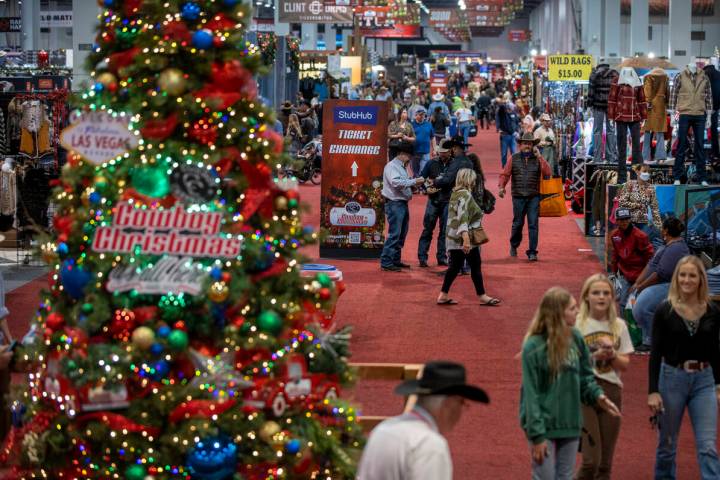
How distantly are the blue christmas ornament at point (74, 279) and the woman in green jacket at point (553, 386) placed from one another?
2379mm

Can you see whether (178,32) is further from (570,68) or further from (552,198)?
(570,68)

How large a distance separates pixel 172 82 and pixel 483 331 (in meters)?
7.44

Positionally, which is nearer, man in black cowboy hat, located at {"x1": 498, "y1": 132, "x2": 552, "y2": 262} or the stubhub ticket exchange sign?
man in black cowboy hat, located at {"x1": 498, "y1": 132, "x2": 552, "y2": 262}

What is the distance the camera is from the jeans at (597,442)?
24.2ft

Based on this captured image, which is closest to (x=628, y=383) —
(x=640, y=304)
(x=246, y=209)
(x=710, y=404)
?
(x=640, y=304)

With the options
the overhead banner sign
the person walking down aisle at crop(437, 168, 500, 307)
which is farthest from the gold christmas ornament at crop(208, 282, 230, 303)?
the overhead banner sign

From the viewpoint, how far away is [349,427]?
23.1 feet

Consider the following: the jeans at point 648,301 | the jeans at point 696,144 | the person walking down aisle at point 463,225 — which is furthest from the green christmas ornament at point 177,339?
the jeans at point 696,144

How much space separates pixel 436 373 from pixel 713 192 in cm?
1053

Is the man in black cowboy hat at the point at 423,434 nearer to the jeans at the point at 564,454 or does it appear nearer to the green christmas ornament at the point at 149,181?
the jeans at the point at 564,454

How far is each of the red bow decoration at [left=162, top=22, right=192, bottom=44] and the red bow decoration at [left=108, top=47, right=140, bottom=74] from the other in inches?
7.7

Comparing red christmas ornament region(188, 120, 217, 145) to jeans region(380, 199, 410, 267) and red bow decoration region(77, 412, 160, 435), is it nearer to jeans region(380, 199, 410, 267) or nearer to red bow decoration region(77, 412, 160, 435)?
red bow decoration region(77, 412, 160, 435)

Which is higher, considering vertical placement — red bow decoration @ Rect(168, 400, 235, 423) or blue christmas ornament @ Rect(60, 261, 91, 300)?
blue christmas ornament @ Rect(60, 261, 91, 300)

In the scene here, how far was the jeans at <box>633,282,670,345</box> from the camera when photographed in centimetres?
1111
